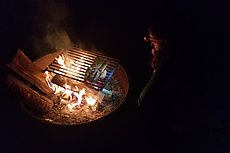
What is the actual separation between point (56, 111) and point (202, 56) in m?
1.50

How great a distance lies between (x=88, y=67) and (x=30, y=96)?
2.10ft

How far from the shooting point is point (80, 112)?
331 centimetres

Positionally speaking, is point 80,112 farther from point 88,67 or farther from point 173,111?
point 173,111

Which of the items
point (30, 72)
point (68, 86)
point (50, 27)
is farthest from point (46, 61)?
point (50, 27)

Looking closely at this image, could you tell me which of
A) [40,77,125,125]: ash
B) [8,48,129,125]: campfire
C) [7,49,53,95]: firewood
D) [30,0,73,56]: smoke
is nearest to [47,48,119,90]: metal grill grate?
[8,48,129,125]: campfire

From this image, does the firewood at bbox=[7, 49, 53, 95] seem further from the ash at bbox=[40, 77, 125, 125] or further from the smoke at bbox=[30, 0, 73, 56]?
the smoke at bbox=[30, 0, 73, 56]

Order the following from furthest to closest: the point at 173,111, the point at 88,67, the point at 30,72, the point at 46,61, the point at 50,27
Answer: the point at 50,27, the point at 46,61, the point at 88,67, the point at 30,72, the point at 173,111

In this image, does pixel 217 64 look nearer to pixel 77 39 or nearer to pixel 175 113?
pixel 175 113

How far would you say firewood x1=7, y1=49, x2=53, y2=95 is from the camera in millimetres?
3223

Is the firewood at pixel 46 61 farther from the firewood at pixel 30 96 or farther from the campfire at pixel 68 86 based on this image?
the firewood at pixel 30 96

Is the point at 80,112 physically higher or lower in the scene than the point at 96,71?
lower

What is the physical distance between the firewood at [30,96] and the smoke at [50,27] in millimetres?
847

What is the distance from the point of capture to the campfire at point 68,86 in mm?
3210

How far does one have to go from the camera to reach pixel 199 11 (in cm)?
308
